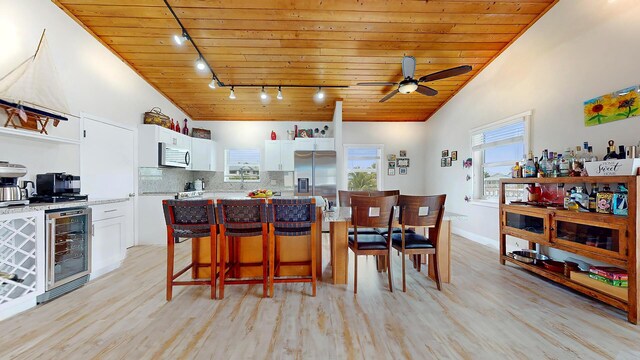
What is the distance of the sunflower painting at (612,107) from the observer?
2408 mm

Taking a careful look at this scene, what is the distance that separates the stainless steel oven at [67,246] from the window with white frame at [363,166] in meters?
5.06

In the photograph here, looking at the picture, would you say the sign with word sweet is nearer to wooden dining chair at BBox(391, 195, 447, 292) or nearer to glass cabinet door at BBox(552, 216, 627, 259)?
glass cabinet door at BBox(552, 216, 627, 259)

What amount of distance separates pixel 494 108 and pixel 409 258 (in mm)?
2863

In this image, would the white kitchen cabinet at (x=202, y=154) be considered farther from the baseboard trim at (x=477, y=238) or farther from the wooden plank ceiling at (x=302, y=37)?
the baseboard trim at (x=477, y=238)

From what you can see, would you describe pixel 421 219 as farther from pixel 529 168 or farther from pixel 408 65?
pixel 408 65

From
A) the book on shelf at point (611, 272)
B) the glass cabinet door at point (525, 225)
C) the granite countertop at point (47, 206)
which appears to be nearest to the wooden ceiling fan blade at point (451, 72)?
the glass cabinet door at point (525, 225)

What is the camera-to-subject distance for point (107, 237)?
120 inches

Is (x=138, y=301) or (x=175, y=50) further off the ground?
(x=175, y=50)

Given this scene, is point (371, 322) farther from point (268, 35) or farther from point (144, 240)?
point (144, 240)

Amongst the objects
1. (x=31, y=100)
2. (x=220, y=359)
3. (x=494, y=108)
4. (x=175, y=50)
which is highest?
(x=175, y=50)

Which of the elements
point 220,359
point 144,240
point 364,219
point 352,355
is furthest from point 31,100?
point 352,355

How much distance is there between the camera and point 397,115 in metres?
6.23

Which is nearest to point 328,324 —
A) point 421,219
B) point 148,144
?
point 421,219

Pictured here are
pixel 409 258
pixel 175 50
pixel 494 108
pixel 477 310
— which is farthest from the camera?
pixel 494 108
